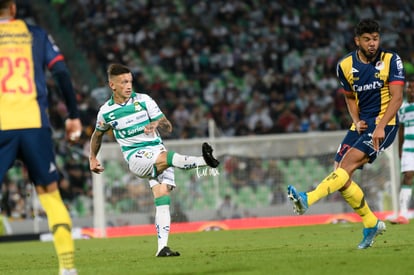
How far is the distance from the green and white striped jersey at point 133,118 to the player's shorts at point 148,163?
0.11 m

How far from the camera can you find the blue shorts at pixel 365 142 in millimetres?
10508

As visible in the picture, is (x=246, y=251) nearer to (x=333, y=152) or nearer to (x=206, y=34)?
(x=333, y=152)

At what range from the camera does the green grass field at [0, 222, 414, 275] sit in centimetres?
848

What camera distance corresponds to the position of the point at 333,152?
794 inches

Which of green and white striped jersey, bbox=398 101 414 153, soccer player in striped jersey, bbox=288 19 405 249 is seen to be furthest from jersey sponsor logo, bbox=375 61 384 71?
green and white striped jersey, bbox=398 101 414 153

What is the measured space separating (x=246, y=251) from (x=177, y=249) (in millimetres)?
1554

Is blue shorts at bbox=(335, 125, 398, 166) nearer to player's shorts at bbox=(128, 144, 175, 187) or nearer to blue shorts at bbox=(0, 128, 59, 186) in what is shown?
player's shorts at bbox=(128, 144, 175, 187)

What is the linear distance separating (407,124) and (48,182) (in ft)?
34.4

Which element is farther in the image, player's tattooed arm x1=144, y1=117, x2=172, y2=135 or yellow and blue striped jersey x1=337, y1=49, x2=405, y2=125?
player's tattooed arm x1=144, y1=117, x2=172, y2=135

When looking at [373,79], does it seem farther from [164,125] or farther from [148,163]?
[148,163]

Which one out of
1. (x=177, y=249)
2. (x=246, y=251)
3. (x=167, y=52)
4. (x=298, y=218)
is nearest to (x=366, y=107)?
(x=246, y=251)

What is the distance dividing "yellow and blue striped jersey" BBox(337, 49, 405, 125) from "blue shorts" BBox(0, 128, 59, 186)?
4192 millimetres

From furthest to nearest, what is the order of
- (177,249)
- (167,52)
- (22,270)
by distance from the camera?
(167,52)
(177,249)
(22,270)

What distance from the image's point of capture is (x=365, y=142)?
10523 millimetres
